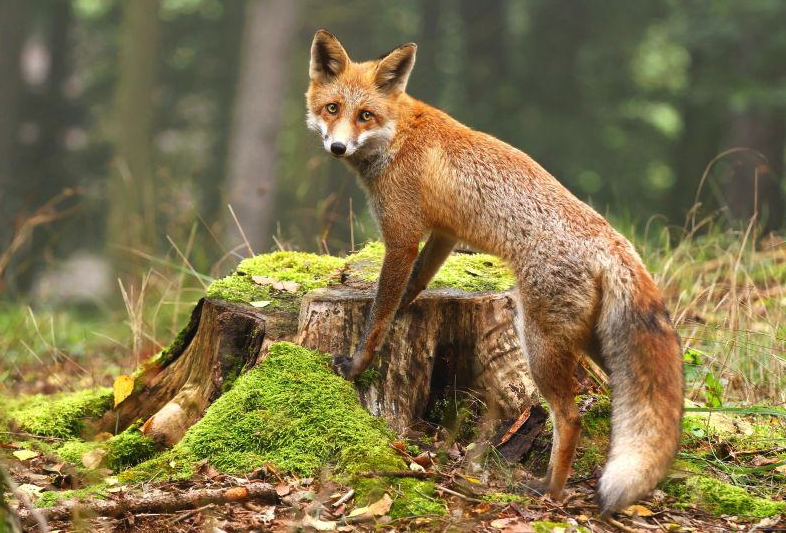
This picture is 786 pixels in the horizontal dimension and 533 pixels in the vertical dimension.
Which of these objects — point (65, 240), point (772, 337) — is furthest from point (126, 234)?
point (772, 337)

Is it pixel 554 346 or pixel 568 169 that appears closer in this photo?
pixel 554 346

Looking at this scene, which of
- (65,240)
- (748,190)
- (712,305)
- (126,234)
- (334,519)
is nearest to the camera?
(334,519)

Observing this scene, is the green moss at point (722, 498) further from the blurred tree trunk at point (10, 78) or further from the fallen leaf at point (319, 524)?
the blurred tree trunk at point (10, 78)

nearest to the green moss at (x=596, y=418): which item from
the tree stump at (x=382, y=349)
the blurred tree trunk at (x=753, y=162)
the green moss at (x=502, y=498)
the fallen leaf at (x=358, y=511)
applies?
the tree stump at (x=382, y=349)

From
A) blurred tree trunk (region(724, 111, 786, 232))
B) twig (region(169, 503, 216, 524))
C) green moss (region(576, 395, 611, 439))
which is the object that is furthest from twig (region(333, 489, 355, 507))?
blurred tree trunk (region(724, 111, 786, 232))

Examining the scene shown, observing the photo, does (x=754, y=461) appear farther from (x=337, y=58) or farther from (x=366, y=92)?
(x=337, y=58)

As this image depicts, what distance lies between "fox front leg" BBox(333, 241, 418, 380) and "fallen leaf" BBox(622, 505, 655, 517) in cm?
171

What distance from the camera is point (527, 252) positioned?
4578 millimetres

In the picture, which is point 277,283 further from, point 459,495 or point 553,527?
point 553,527

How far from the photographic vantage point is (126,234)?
14.5 metres

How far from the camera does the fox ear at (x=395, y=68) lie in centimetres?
525

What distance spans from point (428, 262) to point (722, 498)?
2269 mm

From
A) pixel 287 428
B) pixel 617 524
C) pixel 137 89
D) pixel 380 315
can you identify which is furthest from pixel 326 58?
pixel 137 89

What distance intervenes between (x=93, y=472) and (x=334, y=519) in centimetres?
145
